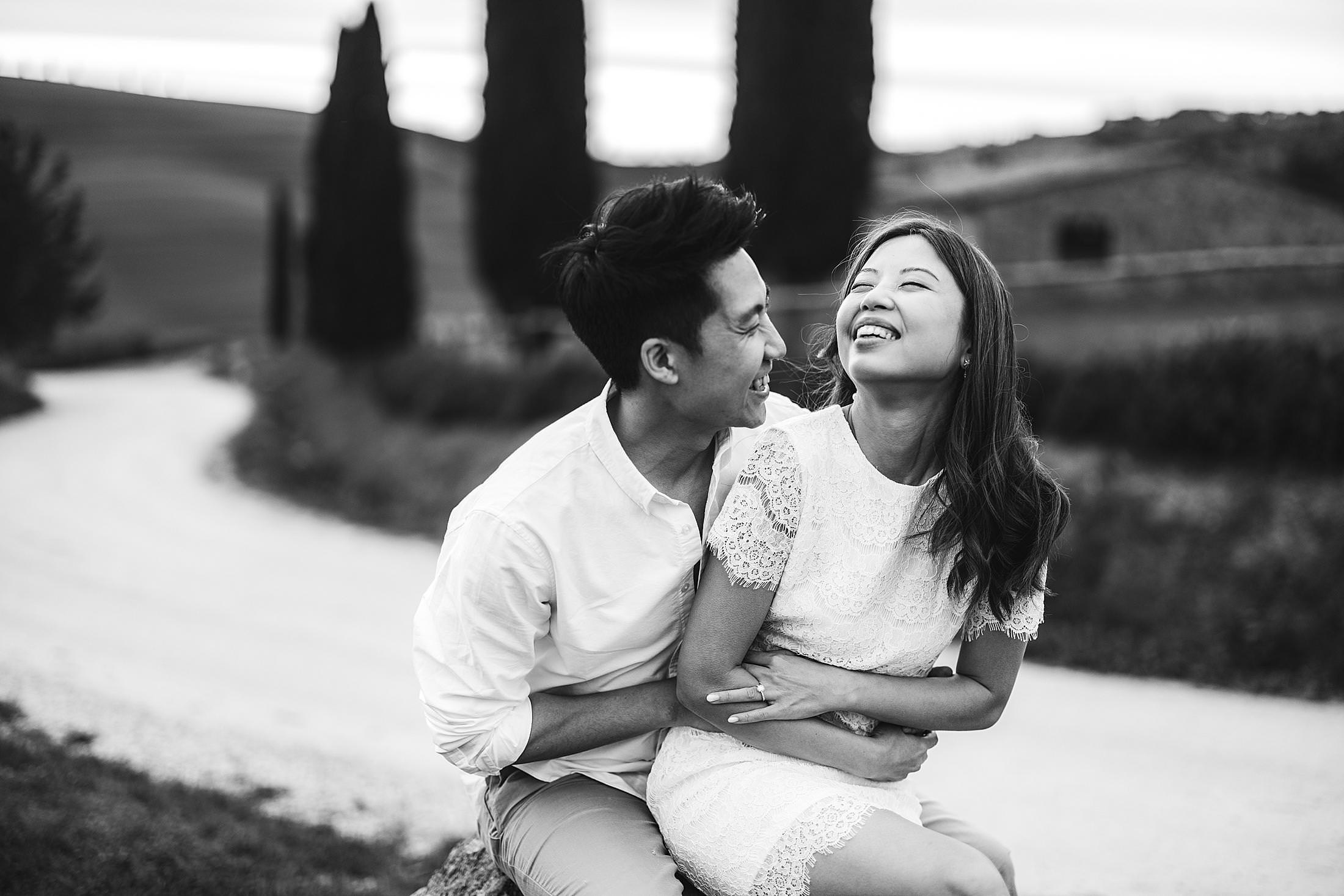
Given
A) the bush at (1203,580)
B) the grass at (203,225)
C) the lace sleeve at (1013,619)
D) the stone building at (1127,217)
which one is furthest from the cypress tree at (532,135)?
the lace sleeve at (1013,619)

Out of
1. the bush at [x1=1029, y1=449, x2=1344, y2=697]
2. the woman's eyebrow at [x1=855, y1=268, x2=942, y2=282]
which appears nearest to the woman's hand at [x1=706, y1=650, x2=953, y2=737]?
the woman's eyebrow at [x1=855, y1=268, x2=942, y2=282]

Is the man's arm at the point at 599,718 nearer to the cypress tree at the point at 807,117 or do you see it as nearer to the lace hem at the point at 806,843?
the lace hem at the point at 806,843

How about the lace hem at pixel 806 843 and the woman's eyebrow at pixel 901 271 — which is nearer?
the lace hem at pixel 806 843

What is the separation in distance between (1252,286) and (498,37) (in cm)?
1075

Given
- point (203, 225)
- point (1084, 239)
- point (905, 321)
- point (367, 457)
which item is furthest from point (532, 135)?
point (905, 321)

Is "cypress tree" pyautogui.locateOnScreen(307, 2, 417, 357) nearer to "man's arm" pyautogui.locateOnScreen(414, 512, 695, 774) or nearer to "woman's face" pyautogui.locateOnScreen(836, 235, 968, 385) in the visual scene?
"man's arm" pyautogui.locateOnScreen(414, 512, 695, 774)

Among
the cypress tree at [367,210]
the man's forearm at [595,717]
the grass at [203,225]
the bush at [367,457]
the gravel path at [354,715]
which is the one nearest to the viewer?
the man's forearm at [595,717]

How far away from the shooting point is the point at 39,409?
275 inches

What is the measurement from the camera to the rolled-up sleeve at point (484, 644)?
7.80ft

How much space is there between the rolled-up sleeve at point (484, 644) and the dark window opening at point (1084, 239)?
64.4 feet

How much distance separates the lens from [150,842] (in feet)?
12.2

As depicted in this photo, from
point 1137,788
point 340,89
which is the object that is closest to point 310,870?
point 1137,788

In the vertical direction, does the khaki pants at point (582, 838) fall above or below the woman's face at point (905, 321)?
below

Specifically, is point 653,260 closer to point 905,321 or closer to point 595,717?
point 905,321
